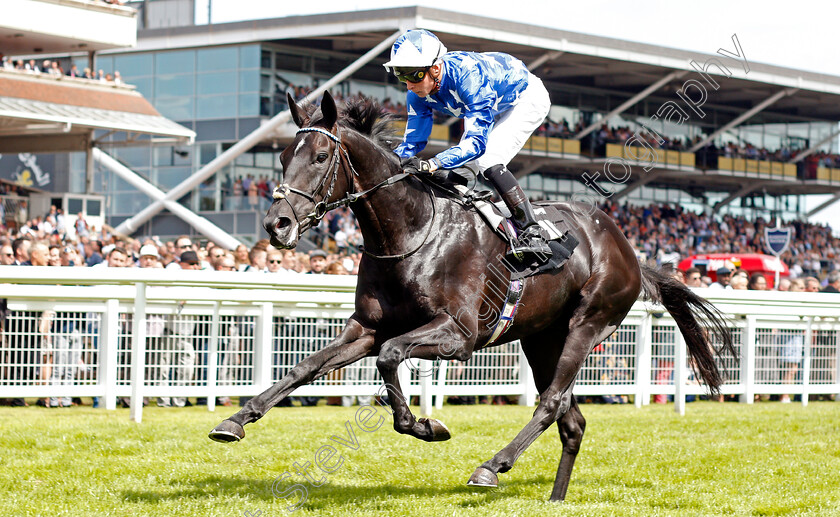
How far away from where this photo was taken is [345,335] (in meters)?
4.11

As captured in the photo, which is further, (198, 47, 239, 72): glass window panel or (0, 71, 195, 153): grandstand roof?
(198, 47, 239, 72): glass window panel

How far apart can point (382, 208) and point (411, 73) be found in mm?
581

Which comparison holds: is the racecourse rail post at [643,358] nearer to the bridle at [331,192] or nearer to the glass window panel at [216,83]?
the bridle at [331,192]

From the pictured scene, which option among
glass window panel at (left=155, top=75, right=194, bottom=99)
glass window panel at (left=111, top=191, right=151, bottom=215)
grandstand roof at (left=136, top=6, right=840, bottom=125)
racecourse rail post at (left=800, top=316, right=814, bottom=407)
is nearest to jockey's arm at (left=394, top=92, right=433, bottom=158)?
racecourse rail post at (left=800, top=316, right=814, bottom=407)

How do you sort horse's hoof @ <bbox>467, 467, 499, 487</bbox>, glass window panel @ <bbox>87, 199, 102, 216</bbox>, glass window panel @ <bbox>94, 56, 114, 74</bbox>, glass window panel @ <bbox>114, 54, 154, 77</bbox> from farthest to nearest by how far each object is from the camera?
glass window panel @ <bbox>94, 56, 114, 74</bbox> < glass window panel @ <bbox>114, 54, 154, 77</bbox> < glass window panel @ <bbox>87, 199, 102, 216</bbox> < horse's hoof @ <bbox>467, 467, 499, 487</bbox>

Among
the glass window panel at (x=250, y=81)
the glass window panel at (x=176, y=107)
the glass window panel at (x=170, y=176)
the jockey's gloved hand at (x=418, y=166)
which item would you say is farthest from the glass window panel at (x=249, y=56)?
the jockey's gloved hand at (x=418, y=166)

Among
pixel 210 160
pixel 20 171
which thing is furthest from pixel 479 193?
pixel 20 171

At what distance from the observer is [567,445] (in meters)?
4.70

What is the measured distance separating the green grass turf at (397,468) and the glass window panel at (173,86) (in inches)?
800

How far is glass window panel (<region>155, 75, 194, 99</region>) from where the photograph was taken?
86.4 feet

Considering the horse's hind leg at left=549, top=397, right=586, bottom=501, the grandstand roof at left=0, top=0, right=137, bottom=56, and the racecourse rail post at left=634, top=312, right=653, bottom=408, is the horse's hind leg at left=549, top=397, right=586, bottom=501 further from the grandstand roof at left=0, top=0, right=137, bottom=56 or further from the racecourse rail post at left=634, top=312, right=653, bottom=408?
the grandstand roof at left=0, top=0, right=137, bottom=56

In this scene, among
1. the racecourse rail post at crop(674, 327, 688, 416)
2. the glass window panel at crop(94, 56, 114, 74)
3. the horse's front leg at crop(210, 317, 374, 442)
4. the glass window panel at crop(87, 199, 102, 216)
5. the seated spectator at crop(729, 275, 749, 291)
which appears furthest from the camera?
the glass window panel at crop(94, 56, 114, 74)

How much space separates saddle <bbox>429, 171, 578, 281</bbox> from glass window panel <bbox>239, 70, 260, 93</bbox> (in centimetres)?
2149

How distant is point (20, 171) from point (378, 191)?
24.1m
